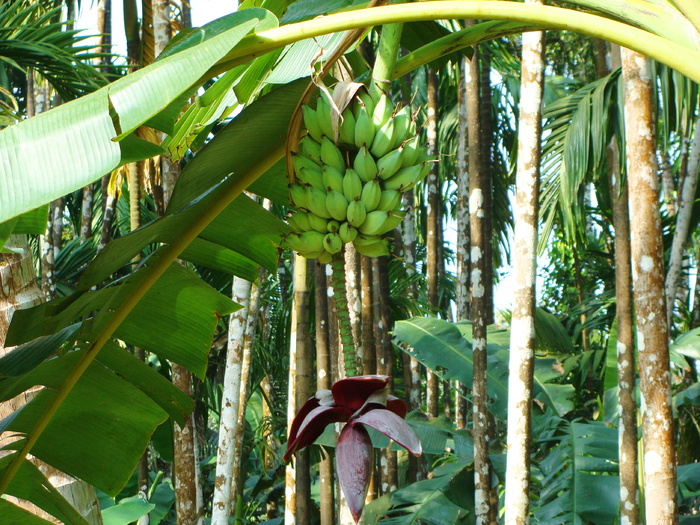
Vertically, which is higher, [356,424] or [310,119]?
[310,119]

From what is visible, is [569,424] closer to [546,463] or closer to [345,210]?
[546,463]

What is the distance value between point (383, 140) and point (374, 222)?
174mm

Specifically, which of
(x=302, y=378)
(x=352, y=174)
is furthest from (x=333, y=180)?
(x=302, y=378)

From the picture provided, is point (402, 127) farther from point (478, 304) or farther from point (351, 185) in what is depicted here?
point (478, 304)

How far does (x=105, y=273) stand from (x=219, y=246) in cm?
46

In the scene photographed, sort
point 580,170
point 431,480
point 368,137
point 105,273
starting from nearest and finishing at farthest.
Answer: point 368,137 < point 105,273 < point 431,480 < point 580,170

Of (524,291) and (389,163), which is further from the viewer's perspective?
(524,291)

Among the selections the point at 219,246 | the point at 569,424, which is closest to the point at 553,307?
the point at 569,424

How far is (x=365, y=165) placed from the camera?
1399mm

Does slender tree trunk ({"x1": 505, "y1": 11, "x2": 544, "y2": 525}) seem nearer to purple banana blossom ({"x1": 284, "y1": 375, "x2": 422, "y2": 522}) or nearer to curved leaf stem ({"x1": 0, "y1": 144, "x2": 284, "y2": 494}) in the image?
curved leaf stem ({"x1": 0, "y1": 144, "x2": 284, "y2": 494})

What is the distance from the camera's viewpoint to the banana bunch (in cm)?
138

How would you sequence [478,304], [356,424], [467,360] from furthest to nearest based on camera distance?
[467,360] → [478,304] → [356,424]

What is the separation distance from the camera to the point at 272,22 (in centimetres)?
129

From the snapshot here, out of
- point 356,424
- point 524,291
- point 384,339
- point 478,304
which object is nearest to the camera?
point 356,424
